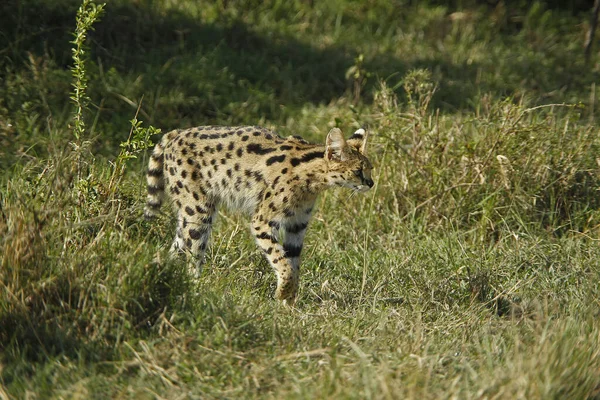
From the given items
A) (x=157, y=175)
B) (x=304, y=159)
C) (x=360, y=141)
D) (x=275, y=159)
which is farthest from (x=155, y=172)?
(x=360, y=141)

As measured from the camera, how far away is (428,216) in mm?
7516

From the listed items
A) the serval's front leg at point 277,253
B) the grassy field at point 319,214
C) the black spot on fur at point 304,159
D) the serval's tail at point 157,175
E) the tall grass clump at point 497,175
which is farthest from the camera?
the tall grass clump at point 497,175

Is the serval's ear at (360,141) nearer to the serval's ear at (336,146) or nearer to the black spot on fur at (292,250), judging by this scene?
the serval's ear at (336,146)

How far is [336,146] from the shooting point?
6547 mm

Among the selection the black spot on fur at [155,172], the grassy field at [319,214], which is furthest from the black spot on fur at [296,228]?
the black spot on fur at [155,172]

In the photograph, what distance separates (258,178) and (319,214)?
107cm

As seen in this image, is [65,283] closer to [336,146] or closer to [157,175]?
[157,175]

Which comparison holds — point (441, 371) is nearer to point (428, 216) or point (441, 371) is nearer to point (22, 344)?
point (22, 344)

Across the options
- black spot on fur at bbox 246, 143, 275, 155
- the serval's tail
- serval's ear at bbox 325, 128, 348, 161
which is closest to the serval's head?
serval's ear at bbox 325, 128, 348, 161

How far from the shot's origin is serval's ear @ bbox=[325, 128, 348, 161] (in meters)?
6.50

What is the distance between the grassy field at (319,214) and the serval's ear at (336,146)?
27.4 inches

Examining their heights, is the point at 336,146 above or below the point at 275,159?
above

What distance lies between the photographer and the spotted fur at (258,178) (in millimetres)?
6574

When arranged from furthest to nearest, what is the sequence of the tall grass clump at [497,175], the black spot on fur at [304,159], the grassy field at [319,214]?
the tall grass clump at [497,175], the black spot on fur at [304,159], the grassy field at [319,214]
